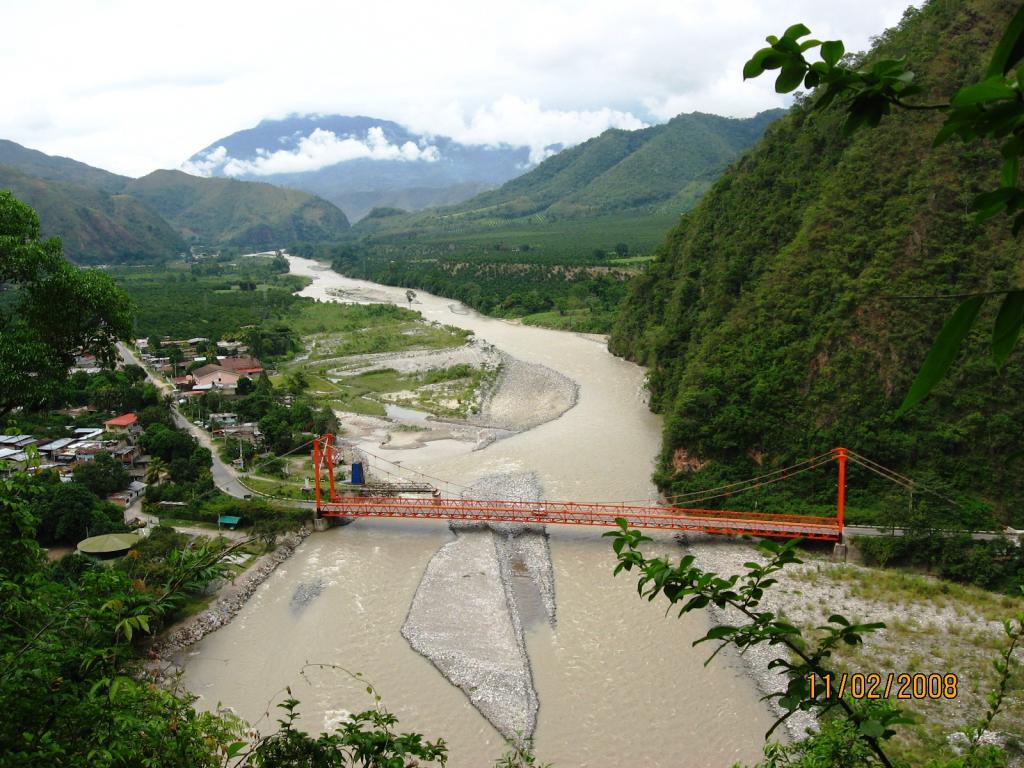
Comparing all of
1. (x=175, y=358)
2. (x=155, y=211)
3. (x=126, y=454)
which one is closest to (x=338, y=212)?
(x=155, y=211)

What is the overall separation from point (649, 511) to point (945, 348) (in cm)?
1984

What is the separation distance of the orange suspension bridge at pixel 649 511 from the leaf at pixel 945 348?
16938mm

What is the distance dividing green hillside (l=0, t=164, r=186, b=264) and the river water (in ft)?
299

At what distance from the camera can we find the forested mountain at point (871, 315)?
1842 cm

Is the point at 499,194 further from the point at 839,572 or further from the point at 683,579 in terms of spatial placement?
the point at 683,579

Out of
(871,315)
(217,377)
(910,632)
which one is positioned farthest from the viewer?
(217,377)

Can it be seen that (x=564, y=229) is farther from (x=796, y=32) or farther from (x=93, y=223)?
(x=796, y=32)

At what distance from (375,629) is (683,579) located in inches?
568

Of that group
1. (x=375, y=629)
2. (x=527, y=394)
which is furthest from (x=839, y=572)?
(x=527, y=394)

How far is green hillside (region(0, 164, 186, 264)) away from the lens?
100750 mm

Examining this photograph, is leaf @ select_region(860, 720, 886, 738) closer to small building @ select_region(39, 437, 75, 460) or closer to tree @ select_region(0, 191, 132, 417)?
tree @ select_region(0, 191, 132, 417)

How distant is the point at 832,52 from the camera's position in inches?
61.2

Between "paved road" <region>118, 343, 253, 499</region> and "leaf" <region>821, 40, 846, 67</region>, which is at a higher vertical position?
"leaf" <region>821, 40, 846, 67</region>

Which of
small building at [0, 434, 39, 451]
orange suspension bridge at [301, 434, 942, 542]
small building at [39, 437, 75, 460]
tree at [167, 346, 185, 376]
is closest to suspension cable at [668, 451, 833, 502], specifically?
orange suspension bridge at [301, 434, 942, 542]
